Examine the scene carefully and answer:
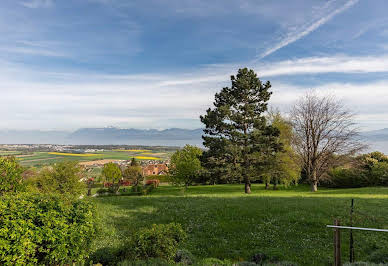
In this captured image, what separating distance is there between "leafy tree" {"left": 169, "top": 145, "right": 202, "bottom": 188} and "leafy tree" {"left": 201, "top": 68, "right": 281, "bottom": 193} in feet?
52.4

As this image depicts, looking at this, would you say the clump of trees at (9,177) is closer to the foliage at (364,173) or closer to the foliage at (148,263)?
the foliage at (148,263)

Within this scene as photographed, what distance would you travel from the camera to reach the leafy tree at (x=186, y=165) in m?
48.9

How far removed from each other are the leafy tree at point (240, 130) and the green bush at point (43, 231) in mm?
24374

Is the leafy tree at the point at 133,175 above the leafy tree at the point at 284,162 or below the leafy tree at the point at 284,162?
below

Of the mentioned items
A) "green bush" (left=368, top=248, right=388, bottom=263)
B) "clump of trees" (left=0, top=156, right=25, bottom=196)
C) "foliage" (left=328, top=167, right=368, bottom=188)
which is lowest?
"foliage" (left=328, top=167, right=368, bottom=188)

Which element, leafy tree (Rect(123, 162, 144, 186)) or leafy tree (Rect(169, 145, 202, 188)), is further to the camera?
leafy tree (Rect(123, 162, 144, 186))

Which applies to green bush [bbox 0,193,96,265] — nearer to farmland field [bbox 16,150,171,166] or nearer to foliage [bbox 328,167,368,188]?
foliage [bbox 328,167,368,188]

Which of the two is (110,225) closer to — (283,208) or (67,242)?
(67,242)

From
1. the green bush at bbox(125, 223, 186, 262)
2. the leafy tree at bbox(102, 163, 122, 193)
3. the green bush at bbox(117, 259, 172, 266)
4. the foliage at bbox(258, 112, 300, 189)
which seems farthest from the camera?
the leafy tree at bbox(102, 163, 122, 193)

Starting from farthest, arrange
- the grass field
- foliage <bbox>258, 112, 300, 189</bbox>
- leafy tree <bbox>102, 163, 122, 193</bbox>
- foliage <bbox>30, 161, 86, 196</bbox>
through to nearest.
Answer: leafy tree <bbox>102, 163, 122, 193</bbox> < foliage <bbox>258, 112, 300, 189</bbox> < foliage <bbox>30, 161, 86, 196</bbox> < the grass field

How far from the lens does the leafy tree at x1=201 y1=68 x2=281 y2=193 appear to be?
3077 centimetres

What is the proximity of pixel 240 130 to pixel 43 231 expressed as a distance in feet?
91.2

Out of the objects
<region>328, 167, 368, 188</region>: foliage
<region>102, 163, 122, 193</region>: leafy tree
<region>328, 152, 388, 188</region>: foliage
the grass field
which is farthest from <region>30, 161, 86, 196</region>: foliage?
<region>328, 167, 368, 188</region>: foliage

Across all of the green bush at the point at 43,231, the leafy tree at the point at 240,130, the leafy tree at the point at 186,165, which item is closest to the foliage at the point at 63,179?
the leafy tree at the point at 240,130
